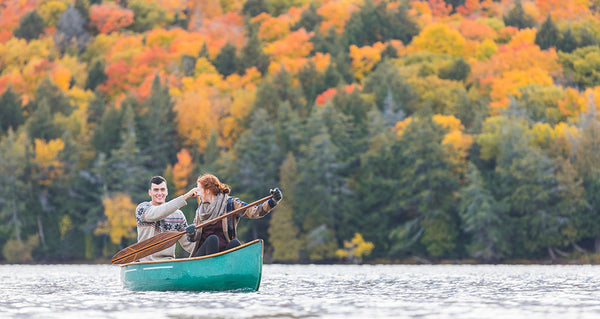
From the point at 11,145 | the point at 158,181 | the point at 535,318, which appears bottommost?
the point at 535,318

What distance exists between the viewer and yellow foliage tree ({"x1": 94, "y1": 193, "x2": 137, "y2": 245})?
85.9 metres

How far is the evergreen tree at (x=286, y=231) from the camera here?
3147 inches

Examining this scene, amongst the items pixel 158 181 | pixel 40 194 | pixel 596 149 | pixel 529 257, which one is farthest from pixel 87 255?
pixel 158 181

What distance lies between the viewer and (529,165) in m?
76.3

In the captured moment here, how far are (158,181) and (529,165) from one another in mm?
57931

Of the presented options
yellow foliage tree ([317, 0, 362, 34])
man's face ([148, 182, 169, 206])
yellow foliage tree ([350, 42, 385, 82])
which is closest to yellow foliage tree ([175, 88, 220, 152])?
yellow foliage tree ([350, 42, 385, 82])

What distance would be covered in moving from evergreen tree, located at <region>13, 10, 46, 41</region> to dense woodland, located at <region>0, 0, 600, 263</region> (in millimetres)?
18262

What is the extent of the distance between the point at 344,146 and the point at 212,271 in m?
67.6

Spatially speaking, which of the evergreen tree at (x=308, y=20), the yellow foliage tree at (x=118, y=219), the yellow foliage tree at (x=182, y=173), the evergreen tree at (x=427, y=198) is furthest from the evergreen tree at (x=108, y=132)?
the evergreen tree at (x=308, y=20)

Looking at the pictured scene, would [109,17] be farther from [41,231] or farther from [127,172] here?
[41,231]

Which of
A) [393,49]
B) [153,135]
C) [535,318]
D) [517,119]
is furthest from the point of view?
[393,49]

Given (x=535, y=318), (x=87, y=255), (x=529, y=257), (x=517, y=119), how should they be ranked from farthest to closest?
(x=87, y=255), (x=517, y=119), (x=529, y=257), (x=535, y=318)

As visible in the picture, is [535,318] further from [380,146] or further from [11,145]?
[11,145]

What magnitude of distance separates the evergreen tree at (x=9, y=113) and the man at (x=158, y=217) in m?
86.0
